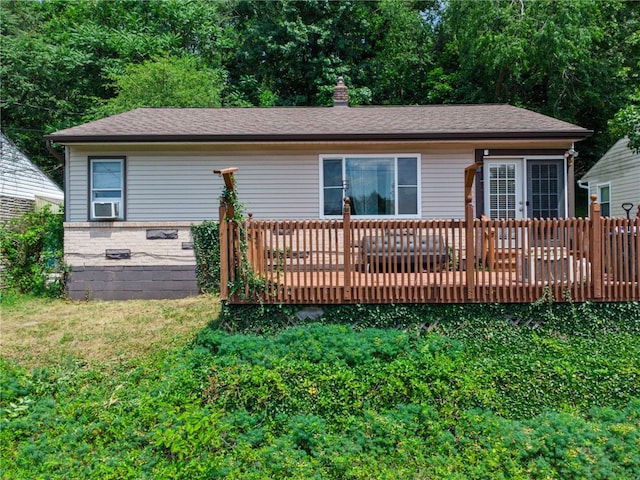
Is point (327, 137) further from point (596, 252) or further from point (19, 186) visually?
point (19, 186)

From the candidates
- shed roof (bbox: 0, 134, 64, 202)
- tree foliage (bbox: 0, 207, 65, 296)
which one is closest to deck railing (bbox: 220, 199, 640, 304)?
tree foliage (bbox: 0, 207, 65, 296)

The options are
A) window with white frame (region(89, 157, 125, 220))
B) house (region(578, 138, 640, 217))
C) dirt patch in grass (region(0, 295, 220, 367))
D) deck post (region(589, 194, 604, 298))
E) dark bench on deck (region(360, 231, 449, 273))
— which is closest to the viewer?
deck post (region(589, 194, 604, 298))

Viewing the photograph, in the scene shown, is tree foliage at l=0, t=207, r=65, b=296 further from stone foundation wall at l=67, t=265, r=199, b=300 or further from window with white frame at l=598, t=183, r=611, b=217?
window with white frame at l=598, t=183, r=611, b=217

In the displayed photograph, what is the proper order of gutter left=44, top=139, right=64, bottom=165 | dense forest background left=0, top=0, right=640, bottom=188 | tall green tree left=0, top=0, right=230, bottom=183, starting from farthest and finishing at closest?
tall green tree left=0, top=0, right=230, bottom=183 → dense forest background left=0, top=0, right=640, bottom=188 → gutter left=44, top=139, right=64, bottom=165

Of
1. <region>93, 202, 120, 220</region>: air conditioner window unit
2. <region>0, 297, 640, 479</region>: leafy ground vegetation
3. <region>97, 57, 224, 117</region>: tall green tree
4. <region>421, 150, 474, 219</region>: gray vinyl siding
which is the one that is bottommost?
<region>0, 297, 640, 479</region>: leafy ground vegetation

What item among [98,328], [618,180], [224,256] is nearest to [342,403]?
[224,256]

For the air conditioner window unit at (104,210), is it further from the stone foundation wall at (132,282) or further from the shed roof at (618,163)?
the shed roof at (618,163)

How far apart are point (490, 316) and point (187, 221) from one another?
5713 millimetres

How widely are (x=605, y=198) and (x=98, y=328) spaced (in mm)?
14994

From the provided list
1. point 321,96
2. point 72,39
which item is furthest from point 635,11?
point 72,39

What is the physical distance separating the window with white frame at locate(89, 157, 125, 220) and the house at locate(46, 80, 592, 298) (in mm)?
19

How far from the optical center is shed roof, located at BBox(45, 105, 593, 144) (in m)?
8.32

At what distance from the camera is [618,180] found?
13648mm

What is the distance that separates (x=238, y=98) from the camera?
18797mm
